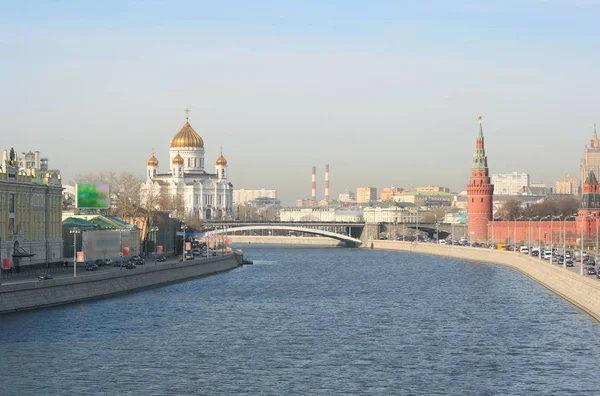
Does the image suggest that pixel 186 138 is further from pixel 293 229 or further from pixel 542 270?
pixel 542 270

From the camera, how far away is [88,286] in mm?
50000

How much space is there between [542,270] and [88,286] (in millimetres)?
26764

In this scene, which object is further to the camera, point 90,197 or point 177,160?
point 177,160

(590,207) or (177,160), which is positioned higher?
(177,160)

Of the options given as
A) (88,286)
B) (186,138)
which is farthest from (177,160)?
(88,286)

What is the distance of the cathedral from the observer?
159500 mm

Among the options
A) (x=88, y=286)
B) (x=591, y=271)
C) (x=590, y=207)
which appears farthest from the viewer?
(x=590, y=207)

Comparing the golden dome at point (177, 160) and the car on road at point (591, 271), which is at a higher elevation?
the golden dome at point (177, 160)

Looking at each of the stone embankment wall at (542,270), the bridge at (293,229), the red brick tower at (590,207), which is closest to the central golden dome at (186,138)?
the bridge at (293,229)

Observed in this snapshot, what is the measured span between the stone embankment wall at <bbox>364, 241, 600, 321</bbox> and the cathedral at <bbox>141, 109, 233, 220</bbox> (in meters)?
46.2

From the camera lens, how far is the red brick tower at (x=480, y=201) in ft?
403

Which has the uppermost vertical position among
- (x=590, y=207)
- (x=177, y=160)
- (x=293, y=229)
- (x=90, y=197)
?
(x=177, y=160)

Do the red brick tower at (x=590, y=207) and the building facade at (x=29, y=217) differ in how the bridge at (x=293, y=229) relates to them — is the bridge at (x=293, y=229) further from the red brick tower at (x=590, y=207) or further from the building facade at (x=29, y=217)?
the building facade at (x=29, y=217)

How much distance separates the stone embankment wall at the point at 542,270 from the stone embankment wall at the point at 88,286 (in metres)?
20.7
